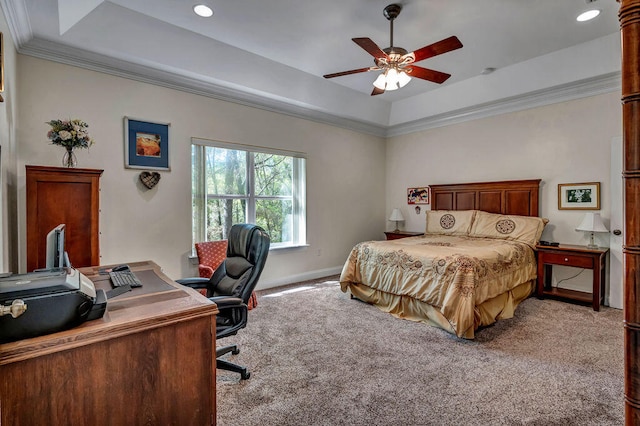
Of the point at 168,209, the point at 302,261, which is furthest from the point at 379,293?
the point at 168,209

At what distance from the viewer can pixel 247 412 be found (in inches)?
74.1

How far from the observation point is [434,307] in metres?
3.12

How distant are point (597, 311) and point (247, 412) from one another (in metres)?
3.97

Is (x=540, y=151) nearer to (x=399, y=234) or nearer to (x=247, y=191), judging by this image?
(x=399, y=234)

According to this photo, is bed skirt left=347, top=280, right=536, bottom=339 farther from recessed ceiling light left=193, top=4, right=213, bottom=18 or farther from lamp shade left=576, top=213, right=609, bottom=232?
recessed ceiling light left=193, top=4, right=213, bottom=18

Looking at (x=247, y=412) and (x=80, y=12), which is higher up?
(x=80, y=12)

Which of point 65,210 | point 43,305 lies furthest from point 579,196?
point 65,210

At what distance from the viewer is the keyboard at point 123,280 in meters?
1.79

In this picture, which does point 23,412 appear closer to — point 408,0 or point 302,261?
point 408,0

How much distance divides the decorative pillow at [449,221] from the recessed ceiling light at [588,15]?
8.42 ft

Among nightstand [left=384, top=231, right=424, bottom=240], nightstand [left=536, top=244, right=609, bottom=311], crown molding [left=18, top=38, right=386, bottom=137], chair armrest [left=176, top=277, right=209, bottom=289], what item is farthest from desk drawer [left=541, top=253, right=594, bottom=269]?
chair armrest [left=176, top=277, right=209, bottom=289]

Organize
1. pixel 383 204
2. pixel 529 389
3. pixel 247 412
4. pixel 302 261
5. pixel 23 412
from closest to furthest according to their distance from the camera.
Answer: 1. pixel 23 412
2. pixel 247 412
3. pixel 529 389
4. pixel 302 261
5. pixel 383 204

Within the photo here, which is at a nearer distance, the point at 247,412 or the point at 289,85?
the point at 247,412

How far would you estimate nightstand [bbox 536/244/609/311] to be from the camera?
11.6 ft
